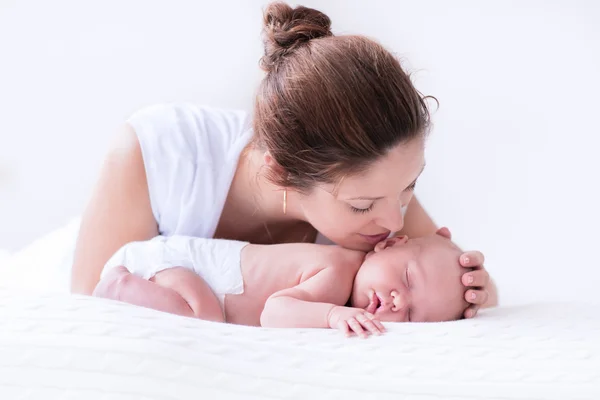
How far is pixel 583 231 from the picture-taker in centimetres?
304

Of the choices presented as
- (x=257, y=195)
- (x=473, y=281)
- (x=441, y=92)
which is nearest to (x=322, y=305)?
(x=473, y=281)

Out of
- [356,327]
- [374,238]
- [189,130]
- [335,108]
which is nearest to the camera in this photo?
[356,327]

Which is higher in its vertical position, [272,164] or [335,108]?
[335,108]

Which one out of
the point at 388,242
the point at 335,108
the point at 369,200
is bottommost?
the point at 388,242

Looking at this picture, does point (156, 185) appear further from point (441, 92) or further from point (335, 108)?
point (441, 92)

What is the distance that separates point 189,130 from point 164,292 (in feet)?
1.91

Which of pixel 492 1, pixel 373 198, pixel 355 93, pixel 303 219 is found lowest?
pixel 303 219

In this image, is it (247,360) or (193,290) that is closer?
(247,360)

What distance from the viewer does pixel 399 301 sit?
1.83 meters

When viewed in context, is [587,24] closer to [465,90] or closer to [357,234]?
[465,90]

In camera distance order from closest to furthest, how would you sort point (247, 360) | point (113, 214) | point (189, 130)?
point (247, 360), point (113, 214), point (189, 130)

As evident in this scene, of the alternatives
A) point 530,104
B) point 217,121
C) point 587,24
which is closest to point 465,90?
point 530,104

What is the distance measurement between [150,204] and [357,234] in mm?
579

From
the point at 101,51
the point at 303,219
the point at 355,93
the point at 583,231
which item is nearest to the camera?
the point at 355,93
